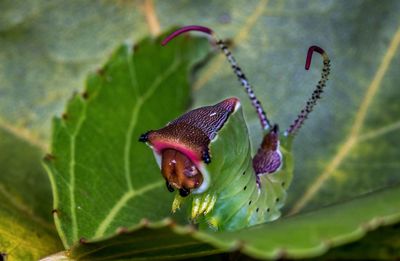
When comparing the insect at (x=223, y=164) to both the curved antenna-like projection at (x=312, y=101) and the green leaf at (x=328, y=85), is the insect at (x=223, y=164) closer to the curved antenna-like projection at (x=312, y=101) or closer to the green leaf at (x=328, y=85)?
the curved antenna-like projection at (x=312, y=101)

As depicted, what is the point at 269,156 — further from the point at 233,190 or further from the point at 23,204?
the point at 23,204

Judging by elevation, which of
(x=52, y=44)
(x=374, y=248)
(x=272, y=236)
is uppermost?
(x=52, y=44)

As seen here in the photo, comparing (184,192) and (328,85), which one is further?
(328,85)

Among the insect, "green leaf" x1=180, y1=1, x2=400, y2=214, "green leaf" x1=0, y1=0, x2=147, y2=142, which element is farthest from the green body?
"green leaf" x1=0, y1=0, x2=147, y2=142

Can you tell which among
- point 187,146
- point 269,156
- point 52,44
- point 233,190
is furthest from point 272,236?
point 52,44

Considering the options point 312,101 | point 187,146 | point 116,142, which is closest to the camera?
point 187,146

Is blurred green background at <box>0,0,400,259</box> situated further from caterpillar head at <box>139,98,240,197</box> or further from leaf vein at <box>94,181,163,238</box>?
caterpillar head at <box>139,98,240,197</box>

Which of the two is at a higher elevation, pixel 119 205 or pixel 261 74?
pixel 261 74
